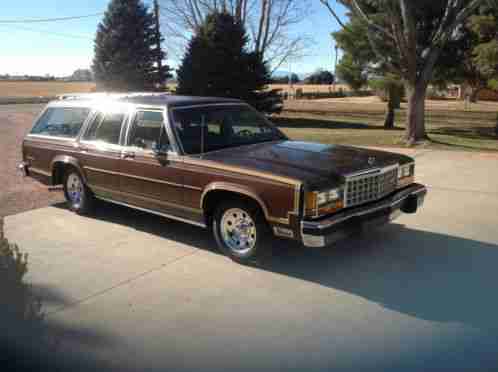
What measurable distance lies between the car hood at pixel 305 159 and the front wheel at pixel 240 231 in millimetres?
445

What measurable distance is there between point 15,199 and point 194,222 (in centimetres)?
407

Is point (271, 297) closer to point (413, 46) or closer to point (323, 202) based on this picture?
point (323, 202)

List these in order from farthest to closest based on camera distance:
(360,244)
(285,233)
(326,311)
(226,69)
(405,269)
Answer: (226,69)
(360,244)
(405,269)
(285,233)
(326,311)

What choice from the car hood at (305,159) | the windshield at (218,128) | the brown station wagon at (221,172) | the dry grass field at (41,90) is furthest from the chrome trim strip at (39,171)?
the dry grass field at (41,90)

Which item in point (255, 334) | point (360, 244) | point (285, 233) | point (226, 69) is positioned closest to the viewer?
point (255, 334)

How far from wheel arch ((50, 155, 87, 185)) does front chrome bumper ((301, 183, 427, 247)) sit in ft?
12.0

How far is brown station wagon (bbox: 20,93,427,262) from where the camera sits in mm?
4594

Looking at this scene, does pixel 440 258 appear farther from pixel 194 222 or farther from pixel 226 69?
pixel 226 69

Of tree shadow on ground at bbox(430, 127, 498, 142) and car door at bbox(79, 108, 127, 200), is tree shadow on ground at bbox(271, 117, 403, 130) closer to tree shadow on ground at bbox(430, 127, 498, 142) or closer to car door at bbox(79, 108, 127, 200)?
tree shadow on ground at bbox(430, 127, 498, 142)

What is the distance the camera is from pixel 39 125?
7621mm

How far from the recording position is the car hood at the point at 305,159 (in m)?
4.66

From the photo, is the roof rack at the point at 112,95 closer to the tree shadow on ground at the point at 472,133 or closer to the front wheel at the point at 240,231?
the front wheel at the point at 240,231

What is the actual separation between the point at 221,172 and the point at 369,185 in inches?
59.2

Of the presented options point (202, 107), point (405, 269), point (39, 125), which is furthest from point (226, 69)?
point (405, 269)
